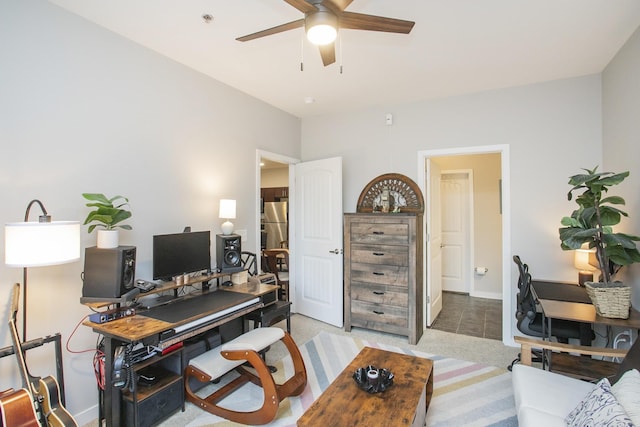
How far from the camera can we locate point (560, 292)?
2863 millimetres

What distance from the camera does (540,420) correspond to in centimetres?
158

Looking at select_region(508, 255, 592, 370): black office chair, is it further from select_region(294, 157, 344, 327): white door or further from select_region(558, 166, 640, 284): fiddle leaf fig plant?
select_region(294, 157, 344, 327): white door

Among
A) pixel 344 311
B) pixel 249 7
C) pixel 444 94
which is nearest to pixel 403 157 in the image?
pixel 444 94

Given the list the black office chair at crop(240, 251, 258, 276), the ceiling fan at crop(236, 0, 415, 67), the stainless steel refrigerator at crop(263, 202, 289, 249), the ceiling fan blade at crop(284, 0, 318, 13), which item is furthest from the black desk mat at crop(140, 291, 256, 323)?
the stainless steel refrigerator at crop(263, 202, 289, 249)

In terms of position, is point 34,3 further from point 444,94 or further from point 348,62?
point 444,94

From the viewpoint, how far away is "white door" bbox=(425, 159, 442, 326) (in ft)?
13.0

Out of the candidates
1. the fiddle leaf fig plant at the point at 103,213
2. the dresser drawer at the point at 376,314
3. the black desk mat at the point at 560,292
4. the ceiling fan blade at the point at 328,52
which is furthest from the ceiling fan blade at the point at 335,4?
the dresser drawer at the point at 376,314

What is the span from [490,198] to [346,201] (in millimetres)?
2730

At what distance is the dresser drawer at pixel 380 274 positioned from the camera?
3541 millimetres

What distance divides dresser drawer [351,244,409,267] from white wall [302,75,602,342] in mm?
988

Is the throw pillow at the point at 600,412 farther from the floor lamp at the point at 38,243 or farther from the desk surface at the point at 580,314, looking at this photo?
the floor lamp at the point at 38,243

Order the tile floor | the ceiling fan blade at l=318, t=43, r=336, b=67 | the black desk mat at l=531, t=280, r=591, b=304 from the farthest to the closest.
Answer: the tile floor < the black desk mat at l=531, t=280, r=591, b=304 < the ceiling fan blade at l=318, t=43, r=336, b=67

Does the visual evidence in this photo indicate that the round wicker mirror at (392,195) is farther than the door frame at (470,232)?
No

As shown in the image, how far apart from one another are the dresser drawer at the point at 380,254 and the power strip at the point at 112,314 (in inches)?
92.7
